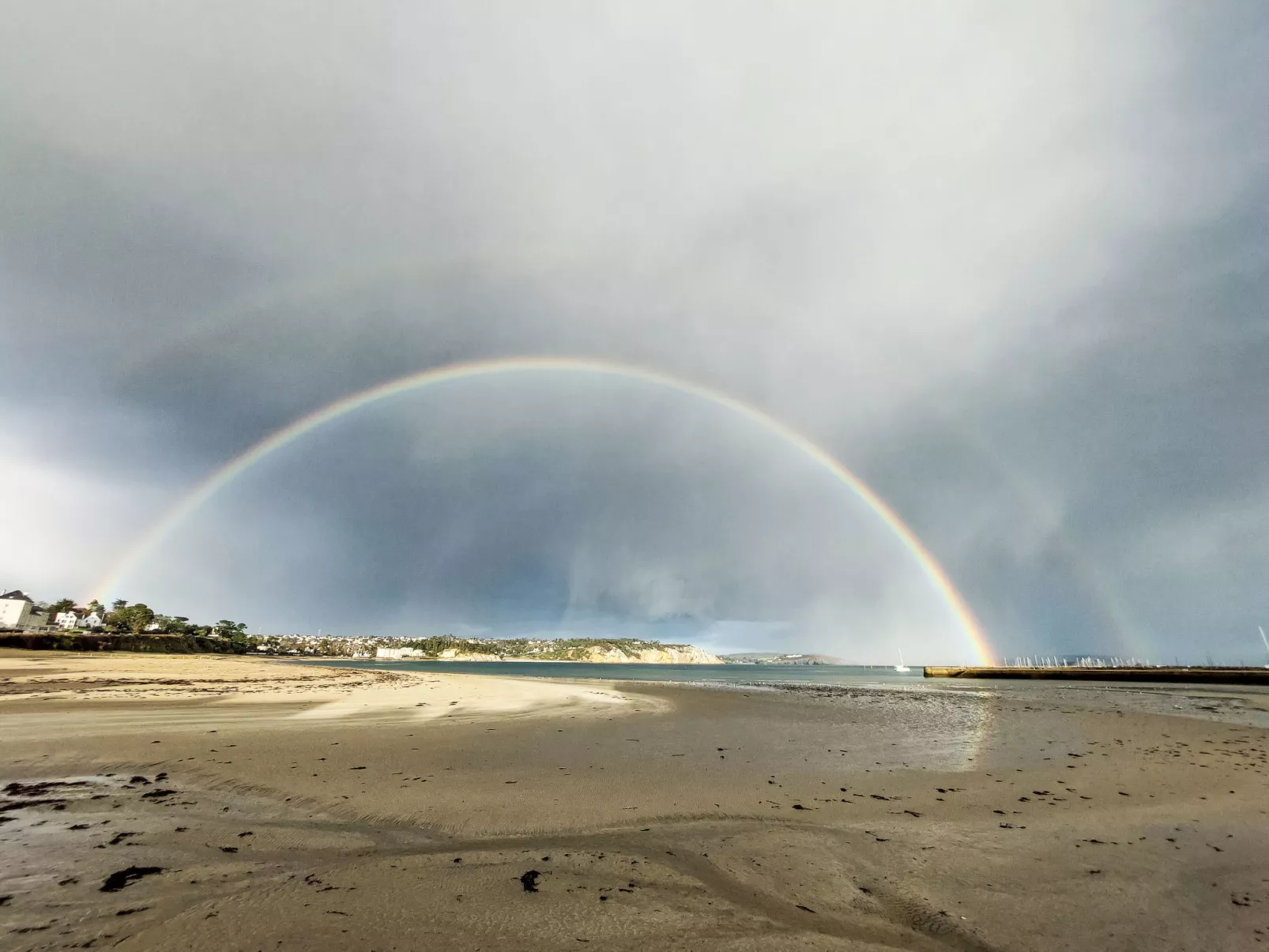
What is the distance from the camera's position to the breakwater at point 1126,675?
64250 millimetres

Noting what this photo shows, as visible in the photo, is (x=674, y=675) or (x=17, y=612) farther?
(x=17, y=612)

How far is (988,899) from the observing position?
5.06 m

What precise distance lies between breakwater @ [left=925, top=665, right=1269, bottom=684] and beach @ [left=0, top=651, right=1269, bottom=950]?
75152 millimetres

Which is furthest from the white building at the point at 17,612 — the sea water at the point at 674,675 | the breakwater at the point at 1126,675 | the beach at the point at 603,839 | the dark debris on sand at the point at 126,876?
the breakwater at the point at 1126,675

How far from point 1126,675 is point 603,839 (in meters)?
97.9

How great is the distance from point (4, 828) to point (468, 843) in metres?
5.18

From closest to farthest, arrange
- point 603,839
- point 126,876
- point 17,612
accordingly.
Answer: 1. point 126,876
2. point 603,839
3. point 17,612

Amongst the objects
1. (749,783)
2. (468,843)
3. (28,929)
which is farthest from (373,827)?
(749,783)

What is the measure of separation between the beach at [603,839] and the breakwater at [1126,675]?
75.2 m

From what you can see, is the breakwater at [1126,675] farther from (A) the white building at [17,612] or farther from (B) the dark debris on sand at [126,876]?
(A) the white building at [17,612]

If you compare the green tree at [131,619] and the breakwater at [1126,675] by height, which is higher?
the breakwater at [1126,675]


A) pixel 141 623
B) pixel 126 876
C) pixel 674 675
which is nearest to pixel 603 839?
pixel 126 876

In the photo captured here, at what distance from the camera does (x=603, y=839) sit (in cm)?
643

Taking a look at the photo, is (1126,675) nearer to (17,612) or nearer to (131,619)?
(131,619)
